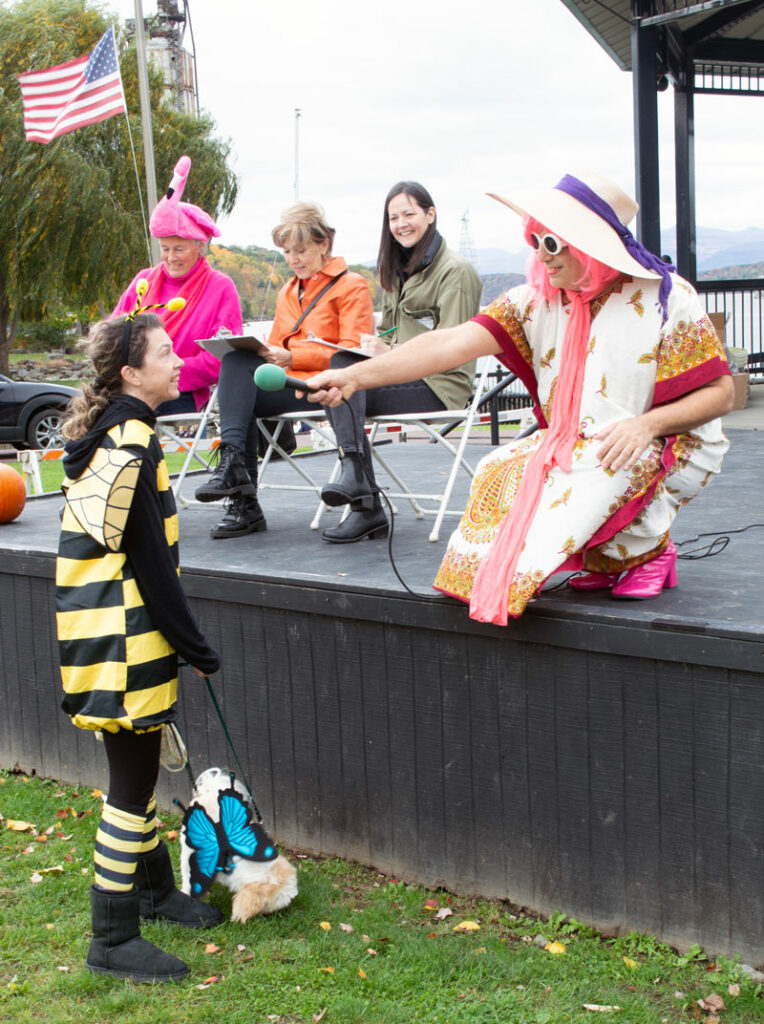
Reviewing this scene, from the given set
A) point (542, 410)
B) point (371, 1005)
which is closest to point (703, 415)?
point (542, 410)

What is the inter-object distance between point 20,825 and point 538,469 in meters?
2.50

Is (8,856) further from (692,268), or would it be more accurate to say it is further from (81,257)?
(81,257)

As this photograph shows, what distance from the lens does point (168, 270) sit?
16.4ft

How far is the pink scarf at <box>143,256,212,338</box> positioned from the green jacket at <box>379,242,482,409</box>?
957 millimetres

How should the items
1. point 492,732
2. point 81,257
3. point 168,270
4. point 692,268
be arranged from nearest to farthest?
1. point 492,732
2. point 168,270
3. point 692,268
4. point 81,257

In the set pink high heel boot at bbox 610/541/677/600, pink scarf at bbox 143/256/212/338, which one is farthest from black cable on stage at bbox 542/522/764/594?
pink scarf at bbox 143/256/212/338

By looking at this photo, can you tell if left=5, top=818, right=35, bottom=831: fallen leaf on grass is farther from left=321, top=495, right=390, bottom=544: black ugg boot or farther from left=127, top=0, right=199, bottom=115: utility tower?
left=127, top=0, right=199, bottom=115: utility tower

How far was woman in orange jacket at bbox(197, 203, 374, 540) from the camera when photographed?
444 centimetres

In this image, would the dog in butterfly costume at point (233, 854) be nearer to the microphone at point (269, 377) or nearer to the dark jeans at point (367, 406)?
the microphone at point (269, 377)

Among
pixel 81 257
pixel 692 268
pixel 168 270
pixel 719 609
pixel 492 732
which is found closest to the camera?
pixel 719 609

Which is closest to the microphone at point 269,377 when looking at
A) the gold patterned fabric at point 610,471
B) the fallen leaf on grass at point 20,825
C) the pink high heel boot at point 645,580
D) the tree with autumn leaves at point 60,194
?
the gold patterned fabric at point 610,471

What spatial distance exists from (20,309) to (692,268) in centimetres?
1962


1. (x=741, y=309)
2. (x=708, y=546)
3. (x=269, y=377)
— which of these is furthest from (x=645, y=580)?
(x=741, y=309)

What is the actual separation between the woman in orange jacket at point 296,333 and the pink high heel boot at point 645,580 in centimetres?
185
